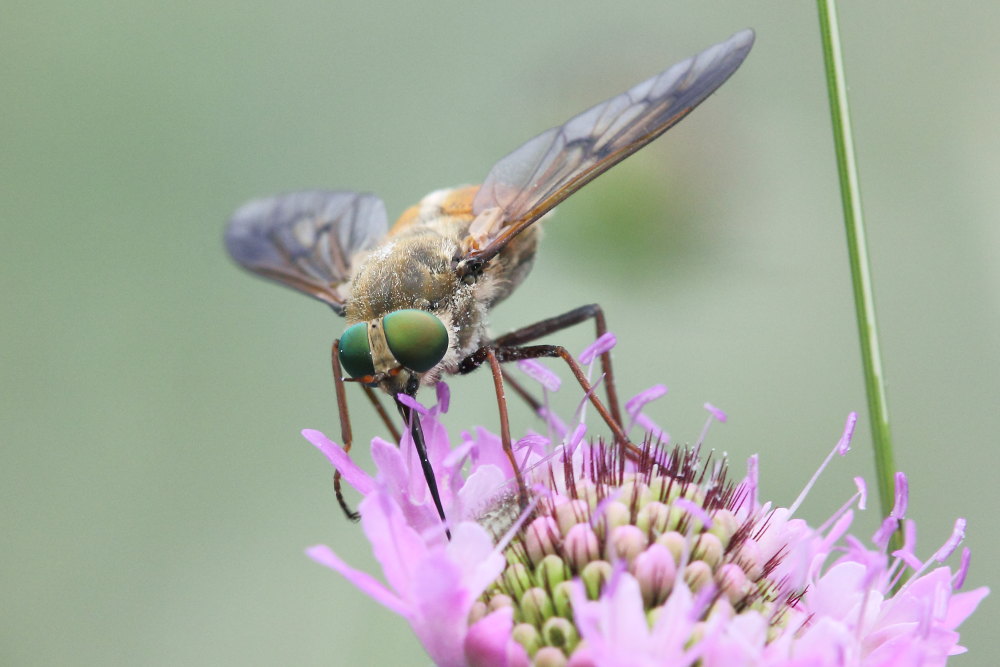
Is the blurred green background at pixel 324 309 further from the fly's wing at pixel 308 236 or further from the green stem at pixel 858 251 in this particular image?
the green stem at pixel 858 251

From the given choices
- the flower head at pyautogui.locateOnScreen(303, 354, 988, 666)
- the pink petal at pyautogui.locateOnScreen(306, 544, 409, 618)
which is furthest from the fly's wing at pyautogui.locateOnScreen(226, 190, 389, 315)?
the pink petal at pyautogui.locateOnScreen(306, 544, 409, 618)

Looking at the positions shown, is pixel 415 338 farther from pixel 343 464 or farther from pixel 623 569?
pixel 623 569

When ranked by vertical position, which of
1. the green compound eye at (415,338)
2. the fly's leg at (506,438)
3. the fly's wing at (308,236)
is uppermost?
the fly's wing at (308,236)

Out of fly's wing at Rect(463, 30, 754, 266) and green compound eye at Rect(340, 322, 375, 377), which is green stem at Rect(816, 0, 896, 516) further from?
green compound eye at Rect(340, 322, 375, 377)

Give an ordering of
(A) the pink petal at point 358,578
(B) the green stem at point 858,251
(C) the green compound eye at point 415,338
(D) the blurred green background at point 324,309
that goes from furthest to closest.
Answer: (D) the blurred green background at point 324,309 → (C) the green compound eye at point 415,338 → (B) the green stem at point 858,251 → (A) the pink petal at point 358,578

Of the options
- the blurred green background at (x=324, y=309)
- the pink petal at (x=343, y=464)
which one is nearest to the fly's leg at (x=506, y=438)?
the pink petal at (x=343, y=464)

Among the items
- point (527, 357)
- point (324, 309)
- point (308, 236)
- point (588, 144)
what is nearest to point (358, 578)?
point (527, 357)
